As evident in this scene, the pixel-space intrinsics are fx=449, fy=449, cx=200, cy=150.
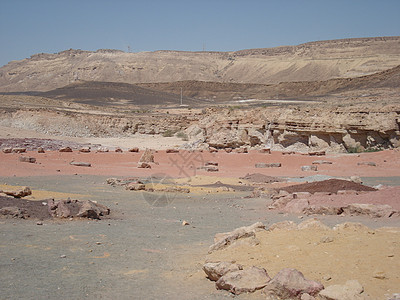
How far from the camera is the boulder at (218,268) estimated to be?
496 cm

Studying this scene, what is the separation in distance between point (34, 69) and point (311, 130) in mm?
141376

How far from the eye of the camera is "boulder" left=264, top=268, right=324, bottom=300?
4254 millimetres

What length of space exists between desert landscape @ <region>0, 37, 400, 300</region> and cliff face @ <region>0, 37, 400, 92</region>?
2858 inches

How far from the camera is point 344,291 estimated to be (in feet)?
13.3

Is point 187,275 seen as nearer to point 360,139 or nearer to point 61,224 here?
point 61,224

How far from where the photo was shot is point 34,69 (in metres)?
152

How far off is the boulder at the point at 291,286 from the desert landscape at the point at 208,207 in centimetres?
1

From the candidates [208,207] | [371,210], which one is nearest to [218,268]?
[371,210]

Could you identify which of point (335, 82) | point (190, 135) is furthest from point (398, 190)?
point (335, 82)

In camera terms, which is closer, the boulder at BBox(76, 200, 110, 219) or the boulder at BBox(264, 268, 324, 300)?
the boulder at BBox(264, 268, 324, 300)

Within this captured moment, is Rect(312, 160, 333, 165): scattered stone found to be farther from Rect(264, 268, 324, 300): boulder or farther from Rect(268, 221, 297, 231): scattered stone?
Rect(264, 268, 324, 300): boulder

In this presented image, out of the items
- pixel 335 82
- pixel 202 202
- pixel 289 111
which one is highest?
pixel 335 82

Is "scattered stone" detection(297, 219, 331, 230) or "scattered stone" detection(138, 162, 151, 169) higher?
"scattered stone" detection(297, 219, 331, 230)

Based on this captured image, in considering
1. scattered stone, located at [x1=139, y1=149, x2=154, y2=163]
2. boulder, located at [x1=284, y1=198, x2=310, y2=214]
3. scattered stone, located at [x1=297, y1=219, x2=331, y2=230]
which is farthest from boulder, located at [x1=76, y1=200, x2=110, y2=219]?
scattered stone, located at [x1=139, y1=149, x2=154, y2=163]
